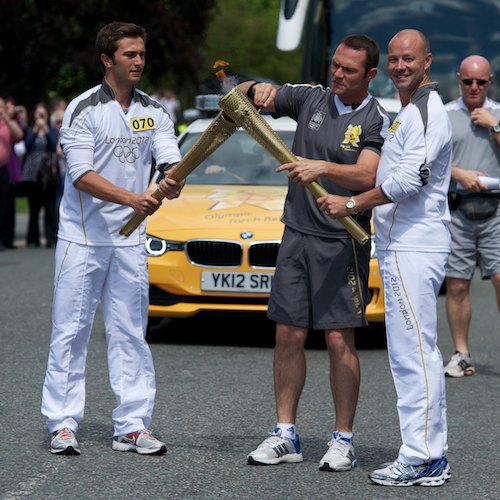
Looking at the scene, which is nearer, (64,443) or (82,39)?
(64,443)

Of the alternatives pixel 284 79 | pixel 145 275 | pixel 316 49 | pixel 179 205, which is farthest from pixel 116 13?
pixel 284 79

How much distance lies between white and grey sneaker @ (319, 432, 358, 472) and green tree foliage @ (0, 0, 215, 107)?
Answer: 30925 mm

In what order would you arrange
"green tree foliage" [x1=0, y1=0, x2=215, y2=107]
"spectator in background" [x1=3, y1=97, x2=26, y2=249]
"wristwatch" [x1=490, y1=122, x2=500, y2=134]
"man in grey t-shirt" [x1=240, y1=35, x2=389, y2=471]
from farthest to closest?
"green tree foliage" [x1=0, y1=0, x2=215, y2=107] < "spectator in background" [x1=3, y1=97, x2=26, y2=249] < "wristwatch" [x1=490, y1=122, x2=500, y2=134] < "man in grey t-shirt" [x1=240, y1=35, x2=389, y2=471]

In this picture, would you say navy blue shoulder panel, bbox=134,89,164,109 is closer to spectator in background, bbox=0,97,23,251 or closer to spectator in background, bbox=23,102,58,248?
spectator in background, bbox=0,97,23,251

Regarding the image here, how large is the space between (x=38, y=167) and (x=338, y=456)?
1262cm

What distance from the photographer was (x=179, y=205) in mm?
10227

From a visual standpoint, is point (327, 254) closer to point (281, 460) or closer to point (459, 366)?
point (281, 460)

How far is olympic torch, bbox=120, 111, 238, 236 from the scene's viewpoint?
6.02 meters

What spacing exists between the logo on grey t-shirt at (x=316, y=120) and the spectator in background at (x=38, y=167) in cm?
1224

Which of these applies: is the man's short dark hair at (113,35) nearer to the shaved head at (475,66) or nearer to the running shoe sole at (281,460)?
the running shoe sole at (281,460)

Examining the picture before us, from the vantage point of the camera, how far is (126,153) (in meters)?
6.43

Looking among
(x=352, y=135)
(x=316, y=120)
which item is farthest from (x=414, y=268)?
(x=316, y=120)

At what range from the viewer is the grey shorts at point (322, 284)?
6250 millimetres

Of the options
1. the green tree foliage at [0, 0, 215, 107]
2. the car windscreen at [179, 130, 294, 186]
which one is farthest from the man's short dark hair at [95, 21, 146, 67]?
the green tree foliage at [0, 0, 215, 107]
